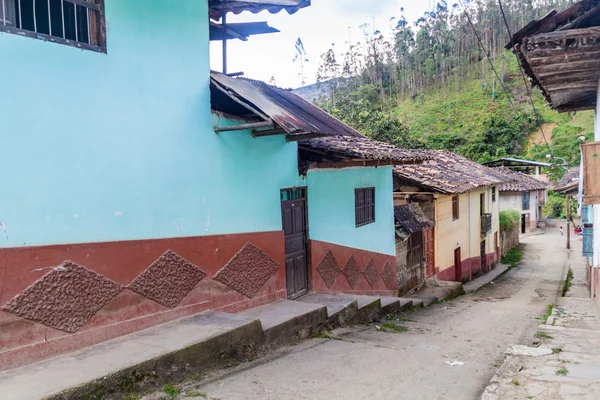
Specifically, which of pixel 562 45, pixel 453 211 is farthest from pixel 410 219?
pixel 562 45

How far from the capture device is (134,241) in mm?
5301

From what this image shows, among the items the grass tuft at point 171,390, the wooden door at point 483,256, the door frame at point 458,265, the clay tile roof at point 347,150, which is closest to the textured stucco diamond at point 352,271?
the clay tile roof at point 347,150

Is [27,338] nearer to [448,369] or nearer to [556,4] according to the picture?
[448,369]

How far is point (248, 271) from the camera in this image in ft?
22.9

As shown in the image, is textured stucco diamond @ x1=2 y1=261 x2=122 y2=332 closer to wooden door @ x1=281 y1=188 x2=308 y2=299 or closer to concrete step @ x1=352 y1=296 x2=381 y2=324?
wooden door @ x1=281 y1=188 x2=308 y2=299

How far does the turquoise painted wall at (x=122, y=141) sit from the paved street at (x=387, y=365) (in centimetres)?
199

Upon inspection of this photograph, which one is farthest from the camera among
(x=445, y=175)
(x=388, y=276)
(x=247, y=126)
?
(x=445, y=175)

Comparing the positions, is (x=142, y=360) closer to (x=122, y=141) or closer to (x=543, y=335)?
(x=122, y=141)

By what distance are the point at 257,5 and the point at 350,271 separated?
5.78m

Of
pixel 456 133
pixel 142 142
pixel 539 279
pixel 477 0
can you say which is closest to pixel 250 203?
pixel 142 142

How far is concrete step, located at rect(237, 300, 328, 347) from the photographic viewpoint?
600cm

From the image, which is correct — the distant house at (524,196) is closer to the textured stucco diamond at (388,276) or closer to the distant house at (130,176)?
the textured stucco diamond at (388,276)

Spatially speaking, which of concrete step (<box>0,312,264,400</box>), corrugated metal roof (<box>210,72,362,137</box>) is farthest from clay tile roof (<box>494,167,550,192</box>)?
concrete step (<box>0,312,264,400</box>)

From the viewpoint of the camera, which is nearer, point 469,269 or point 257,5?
point 257,5
